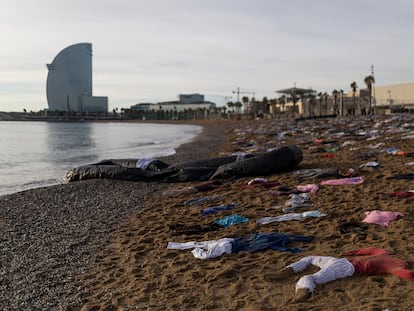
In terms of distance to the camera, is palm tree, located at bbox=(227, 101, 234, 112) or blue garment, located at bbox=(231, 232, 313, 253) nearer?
blue garment, located at bbox=(231, 232, 313, 253)

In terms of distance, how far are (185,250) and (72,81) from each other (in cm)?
15022

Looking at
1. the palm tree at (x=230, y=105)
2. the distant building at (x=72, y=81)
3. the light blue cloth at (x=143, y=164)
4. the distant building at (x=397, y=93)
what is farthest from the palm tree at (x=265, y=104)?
the light blue cloth at (x=143, y=164)

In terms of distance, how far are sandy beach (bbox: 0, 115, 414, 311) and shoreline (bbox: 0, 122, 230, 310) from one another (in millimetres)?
14

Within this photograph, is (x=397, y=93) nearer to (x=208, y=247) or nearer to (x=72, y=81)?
(x=72, y=81)

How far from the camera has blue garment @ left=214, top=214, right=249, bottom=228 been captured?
583 centimetres

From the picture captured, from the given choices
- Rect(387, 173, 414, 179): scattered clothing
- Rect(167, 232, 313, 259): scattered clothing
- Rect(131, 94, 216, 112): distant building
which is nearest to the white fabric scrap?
Rect(167, 232, 313, 259): scattered clothing

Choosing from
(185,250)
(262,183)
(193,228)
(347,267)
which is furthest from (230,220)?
(262,183)

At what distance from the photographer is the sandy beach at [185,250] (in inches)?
138

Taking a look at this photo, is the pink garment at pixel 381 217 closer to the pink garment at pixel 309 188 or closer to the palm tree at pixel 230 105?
the pink garment at pixel 309 188

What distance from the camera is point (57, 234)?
609cm

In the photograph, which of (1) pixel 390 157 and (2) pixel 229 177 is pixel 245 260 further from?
(1) pixel 390 157

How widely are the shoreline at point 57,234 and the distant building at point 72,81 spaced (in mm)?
138798

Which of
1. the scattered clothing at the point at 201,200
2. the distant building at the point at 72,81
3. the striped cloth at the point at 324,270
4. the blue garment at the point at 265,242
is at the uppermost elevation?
the distant building at the point at 72,81

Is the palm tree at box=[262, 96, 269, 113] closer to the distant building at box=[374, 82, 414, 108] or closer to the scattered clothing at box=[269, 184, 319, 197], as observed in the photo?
the distant building at box=[374, 82, 414, 108]
